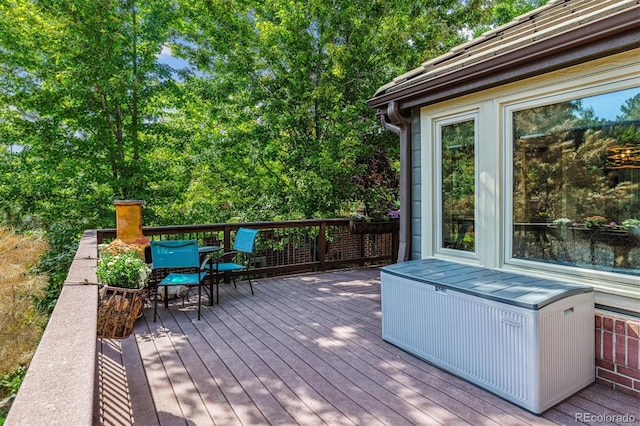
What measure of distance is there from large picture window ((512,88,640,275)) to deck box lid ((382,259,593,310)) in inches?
11.0

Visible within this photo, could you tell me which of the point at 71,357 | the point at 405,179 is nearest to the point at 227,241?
the point at 405,179

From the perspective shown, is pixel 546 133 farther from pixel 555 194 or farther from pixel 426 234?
pixel 426 234

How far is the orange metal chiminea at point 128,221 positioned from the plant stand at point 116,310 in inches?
83.3

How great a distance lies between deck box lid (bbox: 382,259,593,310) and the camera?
2271 mm

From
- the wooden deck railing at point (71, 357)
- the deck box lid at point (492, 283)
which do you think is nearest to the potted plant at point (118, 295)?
the wooden deck railing at point (71, 357)

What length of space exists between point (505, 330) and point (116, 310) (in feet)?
7.95

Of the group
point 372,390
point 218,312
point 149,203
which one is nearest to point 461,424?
point 372,390

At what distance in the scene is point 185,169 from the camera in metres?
8.29

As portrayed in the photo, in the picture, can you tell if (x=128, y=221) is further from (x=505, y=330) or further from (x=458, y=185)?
(x=505, y=330)

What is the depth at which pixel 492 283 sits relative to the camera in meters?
2.64

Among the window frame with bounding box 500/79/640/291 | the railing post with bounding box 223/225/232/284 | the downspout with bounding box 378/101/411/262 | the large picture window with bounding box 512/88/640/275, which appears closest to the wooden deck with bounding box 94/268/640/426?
the window frame with bounding box 500/79/640/291

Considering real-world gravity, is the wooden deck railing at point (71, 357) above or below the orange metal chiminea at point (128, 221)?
below

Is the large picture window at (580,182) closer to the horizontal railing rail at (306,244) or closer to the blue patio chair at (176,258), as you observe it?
the blue patio chair at (176,258)

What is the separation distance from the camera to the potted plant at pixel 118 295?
2301mm
